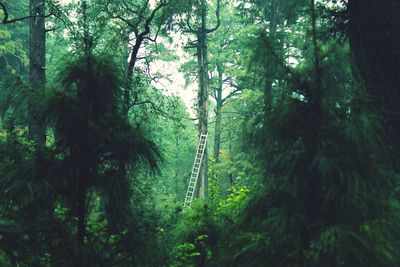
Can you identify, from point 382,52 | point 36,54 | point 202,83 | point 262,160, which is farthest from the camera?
point 202,83

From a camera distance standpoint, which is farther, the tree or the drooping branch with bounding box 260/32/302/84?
the tree

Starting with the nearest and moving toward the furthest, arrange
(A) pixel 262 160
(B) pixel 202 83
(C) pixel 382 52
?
(A) pixel 262 160
(C) pixel 382 52
(B) pixel 202 83

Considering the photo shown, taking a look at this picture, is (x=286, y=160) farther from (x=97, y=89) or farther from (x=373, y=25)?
(x=373, y=25)

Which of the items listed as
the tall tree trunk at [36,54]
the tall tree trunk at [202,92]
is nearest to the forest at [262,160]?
the tall tree trunk at [36,54]

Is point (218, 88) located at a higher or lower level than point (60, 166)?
higher

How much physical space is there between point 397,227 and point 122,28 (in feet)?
43.9

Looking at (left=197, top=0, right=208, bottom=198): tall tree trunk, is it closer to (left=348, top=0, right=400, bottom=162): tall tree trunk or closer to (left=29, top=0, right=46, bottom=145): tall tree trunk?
(left=29, top=0, right=46, bottom=145): tall tree trunk

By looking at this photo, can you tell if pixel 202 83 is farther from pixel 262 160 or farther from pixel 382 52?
pixel 262 160

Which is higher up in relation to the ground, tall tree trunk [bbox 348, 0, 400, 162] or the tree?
the tree

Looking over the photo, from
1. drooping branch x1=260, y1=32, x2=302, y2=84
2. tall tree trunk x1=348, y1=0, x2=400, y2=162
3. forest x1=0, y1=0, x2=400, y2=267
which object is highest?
tall tree trunk x1=348, y1=0, x2=400, y2=162

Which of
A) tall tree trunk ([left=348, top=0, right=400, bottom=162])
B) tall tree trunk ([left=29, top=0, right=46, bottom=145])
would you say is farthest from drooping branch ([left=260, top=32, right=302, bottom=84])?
tall tree trunk ([left=29, top=0, right=46, bottom=145])

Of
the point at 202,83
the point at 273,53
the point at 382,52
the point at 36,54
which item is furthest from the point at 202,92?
the point at 273,53

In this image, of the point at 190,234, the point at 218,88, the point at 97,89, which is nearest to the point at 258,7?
the point at 218,88

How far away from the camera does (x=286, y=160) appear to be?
3.06 metres
